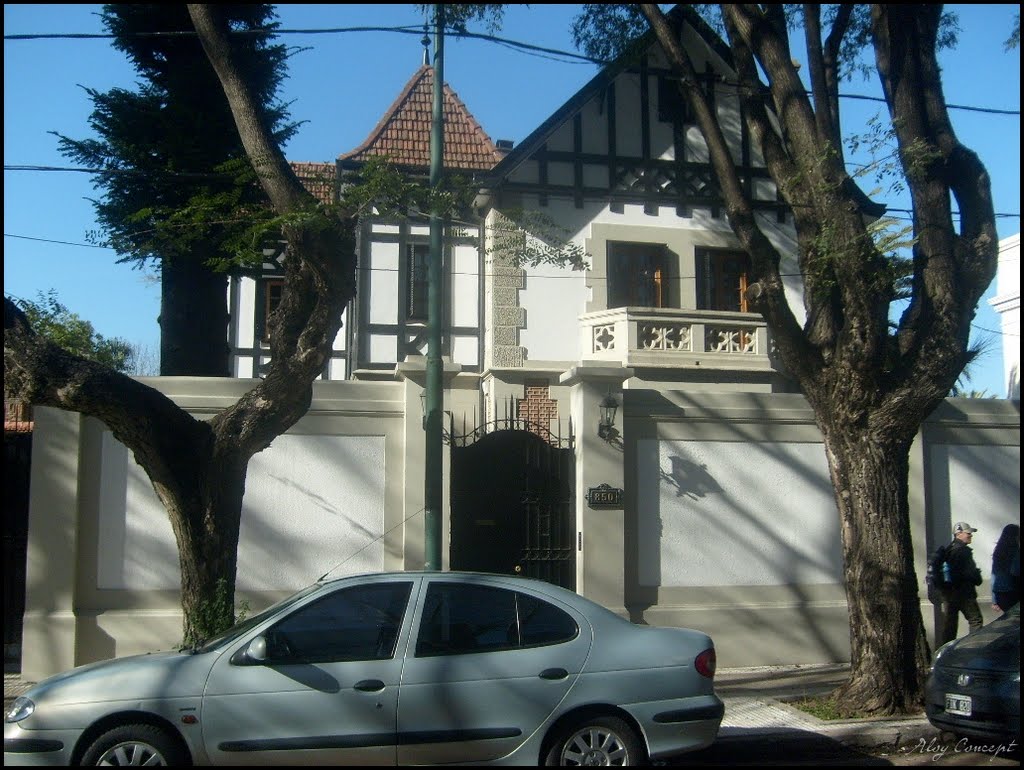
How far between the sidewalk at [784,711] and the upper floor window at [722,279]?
8.23 metres

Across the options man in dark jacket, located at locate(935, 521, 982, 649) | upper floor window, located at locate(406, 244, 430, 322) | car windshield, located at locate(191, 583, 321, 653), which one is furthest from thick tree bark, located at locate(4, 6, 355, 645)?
upper floor window, located at locate(406, 244, 430, 322)

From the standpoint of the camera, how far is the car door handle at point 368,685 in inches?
255

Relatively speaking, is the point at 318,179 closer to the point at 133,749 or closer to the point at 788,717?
the point at 133,749

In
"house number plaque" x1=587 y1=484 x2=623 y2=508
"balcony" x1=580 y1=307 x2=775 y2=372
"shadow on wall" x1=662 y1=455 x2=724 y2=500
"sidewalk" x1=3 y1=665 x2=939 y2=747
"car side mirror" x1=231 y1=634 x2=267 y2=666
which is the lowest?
"sidewalk" x1=3 y1=665 x2=939 y2=747

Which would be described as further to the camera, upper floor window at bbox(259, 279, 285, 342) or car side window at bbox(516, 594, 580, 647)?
upper floor window at bbox(259, 279, 285, 342)

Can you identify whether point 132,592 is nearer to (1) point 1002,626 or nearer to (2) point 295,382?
(2) point 295,382

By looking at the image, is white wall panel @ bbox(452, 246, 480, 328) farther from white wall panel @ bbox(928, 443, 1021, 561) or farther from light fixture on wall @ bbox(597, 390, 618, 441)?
white wall panel @ bbox(928, 443, 1021, 561)

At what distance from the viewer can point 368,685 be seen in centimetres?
648

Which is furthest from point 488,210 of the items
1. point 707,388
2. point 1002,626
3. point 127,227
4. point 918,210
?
point 1002,626

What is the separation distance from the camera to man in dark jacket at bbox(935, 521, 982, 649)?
11008 mm

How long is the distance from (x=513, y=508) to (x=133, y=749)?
6429 millimetres

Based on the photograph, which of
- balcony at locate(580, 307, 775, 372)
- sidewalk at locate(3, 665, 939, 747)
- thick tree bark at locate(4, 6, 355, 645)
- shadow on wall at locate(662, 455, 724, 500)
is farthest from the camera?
balcony at locate(580, 307, 775, 372)

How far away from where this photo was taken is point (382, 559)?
1169 cm

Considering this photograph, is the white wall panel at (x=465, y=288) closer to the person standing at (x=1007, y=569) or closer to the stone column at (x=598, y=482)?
the stone column at (x=598, y=482)
